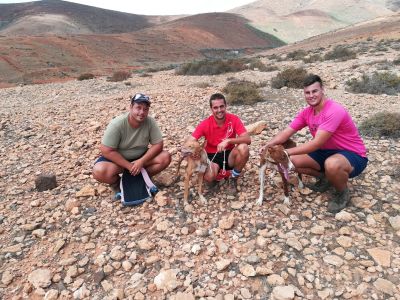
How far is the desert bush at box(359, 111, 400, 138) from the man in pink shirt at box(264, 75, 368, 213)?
2.35 metres

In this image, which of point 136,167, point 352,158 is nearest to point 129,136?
point 136,167

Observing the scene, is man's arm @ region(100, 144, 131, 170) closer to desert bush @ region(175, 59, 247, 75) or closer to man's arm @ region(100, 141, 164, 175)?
man's arm @ region(100, 141, 164, 175)

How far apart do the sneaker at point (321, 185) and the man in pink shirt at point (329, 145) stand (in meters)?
0.01

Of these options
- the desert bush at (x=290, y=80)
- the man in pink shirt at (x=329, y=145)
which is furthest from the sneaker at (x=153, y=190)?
the desert bush at (x=290, y=80)

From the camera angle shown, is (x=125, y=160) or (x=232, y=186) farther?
(x=232, y=186)

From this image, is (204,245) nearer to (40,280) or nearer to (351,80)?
(40,280)

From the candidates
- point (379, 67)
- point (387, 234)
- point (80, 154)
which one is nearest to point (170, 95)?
point (80, 154)

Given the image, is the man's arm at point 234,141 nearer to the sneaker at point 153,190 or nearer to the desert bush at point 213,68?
the sneaker at point 153,190

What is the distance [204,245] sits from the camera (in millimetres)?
3762

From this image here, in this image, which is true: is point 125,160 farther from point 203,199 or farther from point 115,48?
point 115,48

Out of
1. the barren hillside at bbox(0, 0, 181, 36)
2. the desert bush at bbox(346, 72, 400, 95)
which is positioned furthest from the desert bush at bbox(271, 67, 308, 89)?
the barren hillside at bbox(0, 0, 181, 36)

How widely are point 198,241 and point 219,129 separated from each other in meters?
1.54

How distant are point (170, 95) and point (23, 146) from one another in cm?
434

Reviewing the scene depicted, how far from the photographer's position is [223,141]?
14.3 feet
